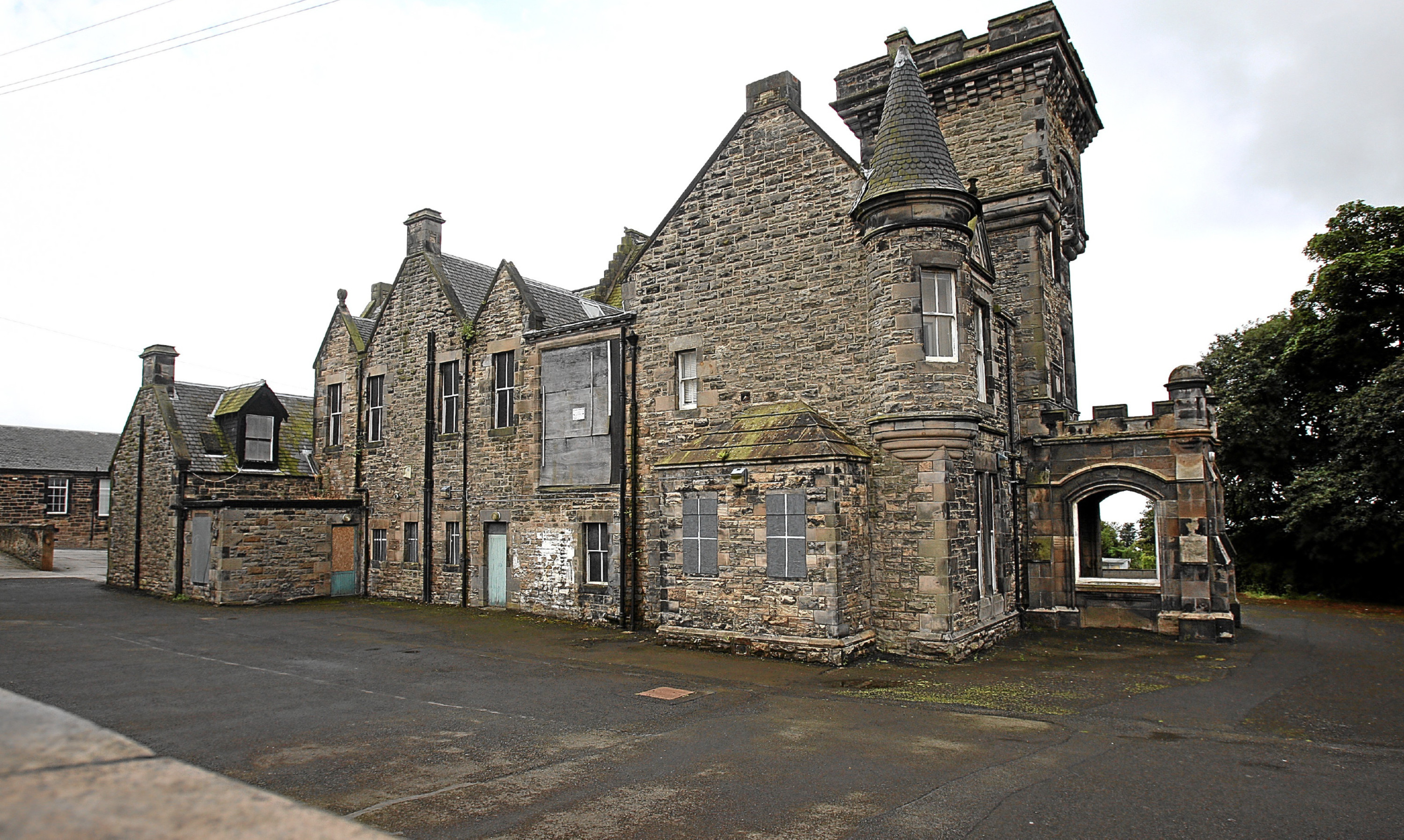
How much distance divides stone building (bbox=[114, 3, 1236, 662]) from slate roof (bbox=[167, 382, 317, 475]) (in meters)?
3.70

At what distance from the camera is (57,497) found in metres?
39.7

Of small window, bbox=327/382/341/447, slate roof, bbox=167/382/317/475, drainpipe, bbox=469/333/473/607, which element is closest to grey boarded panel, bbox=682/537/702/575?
drainpipe, bbox=469/333/473/607

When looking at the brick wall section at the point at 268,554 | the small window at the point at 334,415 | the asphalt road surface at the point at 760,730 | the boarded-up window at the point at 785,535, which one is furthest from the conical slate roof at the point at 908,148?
the small window at the point at 334,415

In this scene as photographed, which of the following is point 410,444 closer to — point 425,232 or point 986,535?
point 425,232

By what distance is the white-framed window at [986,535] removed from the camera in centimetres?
1532

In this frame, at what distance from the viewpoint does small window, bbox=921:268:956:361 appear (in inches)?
566

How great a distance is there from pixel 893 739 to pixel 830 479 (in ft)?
17.3

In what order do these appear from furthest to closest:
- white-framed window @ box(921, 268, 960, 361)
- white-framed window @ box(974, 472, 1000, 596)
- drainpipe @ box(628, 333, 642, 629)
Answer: drainpipe @ box(628, 333, 642, 629)
white-framed window @ box(974, 472, 1000, 596)
white-framed window @ box(921, 268, 960, 361)

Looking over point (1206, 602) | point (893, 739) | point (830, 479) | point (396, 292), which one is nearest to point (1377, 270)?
point (1206, 602)

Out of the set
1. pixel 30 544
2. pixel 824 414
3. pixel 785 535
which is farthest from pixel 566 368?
pixel 30 544

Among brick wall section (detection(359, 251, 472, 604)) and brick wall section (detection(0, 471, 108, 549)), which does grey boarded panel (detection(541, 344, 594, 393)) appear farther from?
brick wall section (detection(0, 471, 108, 549))

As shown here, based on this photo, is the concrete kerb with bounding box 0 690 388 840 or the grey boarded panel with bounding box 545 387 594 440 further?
the grey boarded panel with bounding box 545 387 594 440

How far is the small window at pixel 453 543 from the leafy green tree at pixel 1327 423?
72.6ft

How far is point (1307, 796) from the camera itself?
742cm
